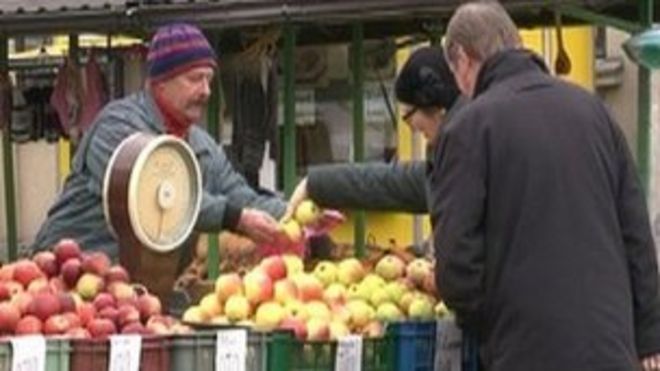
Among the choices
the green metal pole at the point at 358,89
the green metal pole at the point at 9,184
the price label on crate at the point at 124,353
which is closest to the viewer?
the price label on crate at the point at 124,353

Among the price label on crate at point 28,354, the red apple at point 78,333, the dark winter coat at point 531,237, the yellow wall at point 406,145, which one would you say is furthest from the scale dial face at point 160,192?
the yellow wall at point 406,145

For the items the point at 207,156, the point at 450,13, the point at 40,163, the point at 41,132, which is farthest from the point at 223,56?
the point at 40,163

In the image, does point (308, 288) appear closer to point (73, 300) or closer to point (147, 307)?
point (147, 307)

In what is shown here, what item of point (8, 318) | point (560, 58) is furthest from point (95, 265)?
point (560, 58)

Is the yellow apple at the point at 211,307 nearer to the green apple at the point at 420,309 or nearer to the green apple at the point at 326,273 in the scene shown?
the green apple at the point at 326,273

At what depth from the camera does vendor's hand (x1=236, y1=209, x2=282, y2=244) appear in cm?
528

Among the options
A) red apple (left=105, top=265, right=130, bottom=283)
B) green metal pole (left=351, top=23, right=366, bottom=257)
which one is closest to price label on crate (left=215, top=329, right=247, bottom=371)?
red apple (left=105, top=265, right=130, bottom=283)

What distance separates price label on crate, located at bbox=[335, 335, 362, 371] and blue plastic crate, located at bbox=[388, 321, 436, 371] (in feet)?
0.49

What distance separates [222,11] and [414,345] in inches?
166

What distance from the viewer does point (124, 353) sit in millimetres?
3748

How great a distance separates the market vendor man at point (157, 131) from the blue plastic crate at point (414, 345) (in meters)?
1.00

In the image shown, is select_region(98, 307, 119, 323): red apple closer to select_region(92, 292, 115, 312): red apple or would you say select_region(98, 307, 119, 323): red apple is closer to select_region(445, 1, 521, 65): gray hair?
select_region(92, 292, 115, 312): red apple

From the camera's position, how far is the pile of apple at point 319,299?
14.5 ft

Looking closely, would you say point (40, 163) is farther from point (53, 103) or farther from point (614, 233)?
point (614, 233)
